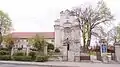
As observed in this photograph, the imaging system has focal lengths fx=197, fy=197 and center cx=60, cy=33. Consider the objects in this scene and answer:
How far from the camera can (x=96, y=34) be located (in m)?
45.2

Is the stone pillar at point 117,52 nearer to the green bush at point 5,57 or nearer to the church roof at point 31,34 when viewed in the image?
the green bush at point 5,57

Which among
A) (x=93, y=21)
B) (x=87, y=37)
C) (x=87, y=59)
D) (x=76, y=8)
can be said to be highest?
(x=76, y=8)

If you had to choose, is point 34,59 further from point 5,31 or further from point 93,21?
point 5,31

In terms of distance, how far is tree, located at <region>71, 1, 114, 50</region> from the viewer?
4444cm

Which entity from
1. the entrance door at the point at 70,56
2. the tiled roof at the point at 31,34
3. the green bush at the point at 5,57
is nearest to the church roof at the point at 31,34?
the tiled roof at the point at 31,34

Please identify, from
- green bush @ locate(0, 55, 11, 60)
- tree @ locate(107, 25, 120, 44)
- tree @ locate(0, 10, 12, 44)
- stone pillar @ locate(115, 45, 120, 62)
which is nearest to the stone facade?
tree @ locate(107, 25, 120, 44)

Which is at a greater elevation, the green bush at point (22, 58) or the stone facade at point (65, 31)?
the stone facade at point (65, 31)

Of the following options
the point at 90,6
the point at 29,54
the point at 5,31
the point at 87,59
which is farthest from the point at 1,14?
the point at 87,59

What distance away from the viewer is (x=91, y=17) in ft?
146

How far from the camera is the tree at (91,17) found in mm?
44438

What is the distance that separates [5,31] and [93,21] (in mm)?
23372

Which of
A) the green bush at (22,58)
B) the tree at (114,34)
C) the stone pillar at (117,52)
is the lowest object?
the green bush at (22,58)

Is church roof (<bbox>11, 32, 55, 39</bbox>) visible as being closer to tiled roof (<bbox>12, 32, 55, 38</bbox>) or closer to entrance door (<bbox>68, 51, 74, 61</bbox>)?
tiled roof (<bbox>12, 32, 55, 38</bbox>)

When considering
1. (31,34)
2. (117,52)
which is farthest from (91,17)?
(31,34)
